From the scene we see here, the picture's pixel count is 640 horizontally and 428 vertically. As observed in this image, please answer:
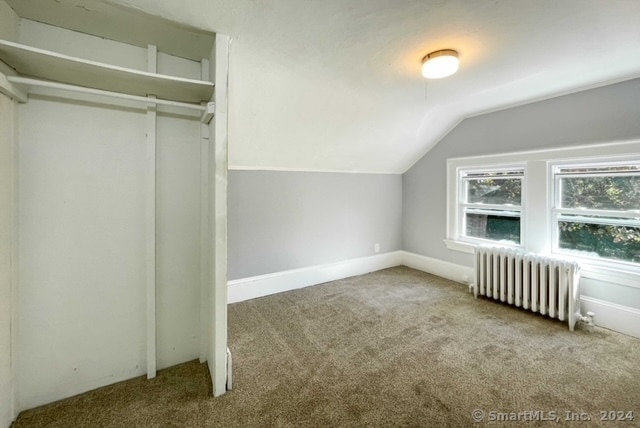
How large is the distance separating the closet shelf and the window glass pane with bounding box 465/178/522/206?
350 centimetres

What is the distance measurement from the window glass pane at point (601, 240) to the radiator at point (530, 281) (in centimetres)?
36

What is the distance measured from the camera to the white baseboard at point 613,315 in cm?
237

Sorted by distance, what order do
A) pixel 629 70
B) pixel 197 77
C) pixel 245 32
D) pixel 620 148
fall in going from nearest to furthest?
pixel 245 32 < pixel 197 77 < pixel 629 70 < pixel 620 148

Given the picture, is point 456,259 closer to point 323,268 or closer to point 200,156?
point 323,268

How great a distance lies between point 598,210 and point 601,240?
12.1 inches

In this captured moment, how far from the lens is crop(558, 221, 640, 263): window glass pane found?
98.3 inches

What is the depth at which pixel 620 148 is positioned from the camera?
242cm

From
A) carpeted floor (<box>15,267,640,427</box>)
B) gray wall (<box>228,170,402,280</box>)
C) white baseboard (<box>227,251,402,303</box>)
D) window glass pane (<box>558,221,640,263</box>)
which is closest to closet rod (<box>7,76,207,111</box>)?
gray wall (<box>228,170,402,280</box>)

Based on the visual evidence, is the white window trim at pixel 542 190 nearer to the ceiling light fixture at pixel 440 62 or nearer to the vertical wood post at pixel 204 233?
the ceiling light fixture at pixel 440 62

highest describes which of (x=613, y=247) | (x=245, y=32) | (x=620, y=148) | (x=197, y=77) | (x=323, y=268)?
(x=245, y=32)

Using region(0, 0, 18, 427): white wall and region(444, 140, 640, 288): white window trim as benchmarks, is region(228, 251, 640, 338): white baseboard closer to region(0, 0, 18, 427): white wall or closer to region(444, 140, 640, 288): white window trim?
region(444, 140, 640, 288): white window trim

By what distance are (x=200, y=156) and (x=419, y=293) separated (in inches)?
115

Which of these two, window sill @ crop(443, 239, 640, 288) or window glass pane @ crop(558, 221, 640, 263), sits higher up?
window glass pane @ crop(558, 221, 640, 263)

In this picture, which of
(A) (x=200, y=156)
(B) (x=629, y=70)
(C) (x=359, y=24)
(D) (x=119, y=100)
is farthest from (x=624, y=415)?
(D) (x=119, y=100)
